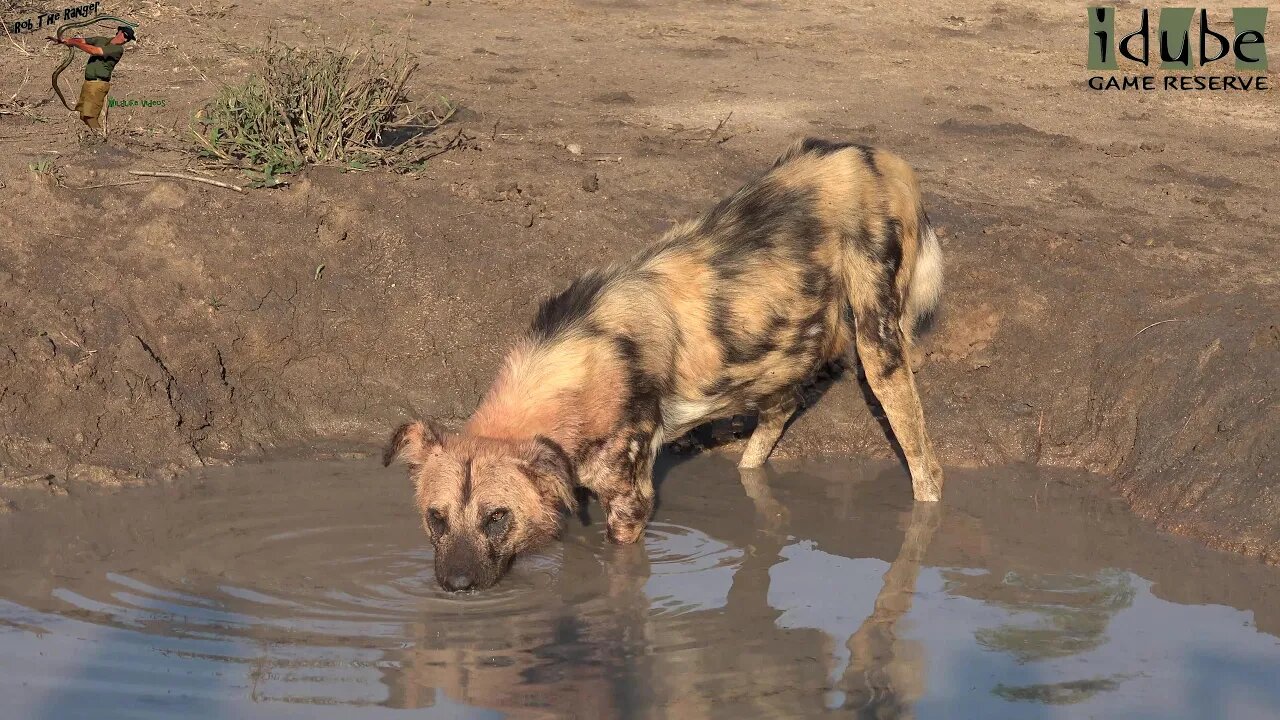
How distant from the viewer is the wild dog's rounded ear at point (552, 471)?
5.09 meters

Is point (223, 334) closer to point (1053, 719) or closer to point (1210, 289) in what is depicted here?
point (1053, 719)

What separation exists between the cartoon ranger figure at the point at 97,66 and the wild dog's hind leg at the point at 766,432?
432 centimetres

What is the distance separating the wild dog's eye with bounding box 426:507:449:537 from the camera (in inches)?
204

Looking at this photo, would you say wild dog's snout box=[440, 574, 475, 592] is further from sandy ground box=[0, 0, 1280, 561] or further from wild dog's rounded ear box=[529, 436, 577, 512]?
sandy ground box=[0, 0, 1280, 561]

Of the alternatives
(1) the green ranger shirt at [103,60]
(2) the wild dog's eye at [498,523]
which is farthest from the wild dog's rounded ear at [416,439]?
(1) the green ranger shirt at [103,60]

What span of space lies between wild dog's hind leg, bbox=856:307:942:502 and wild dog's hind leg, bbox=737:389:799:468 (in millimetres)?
443

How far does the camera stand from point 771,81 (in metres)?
10.3

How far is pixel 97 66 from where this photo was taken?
9.00 meters

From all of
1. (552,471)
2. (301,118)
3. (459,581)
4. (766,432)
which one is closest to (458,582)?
(459,581)

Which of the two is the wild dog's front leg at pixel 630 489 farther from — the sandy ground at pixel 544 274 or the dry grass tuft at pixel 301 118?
the dry grass tuft at pixel 301 118

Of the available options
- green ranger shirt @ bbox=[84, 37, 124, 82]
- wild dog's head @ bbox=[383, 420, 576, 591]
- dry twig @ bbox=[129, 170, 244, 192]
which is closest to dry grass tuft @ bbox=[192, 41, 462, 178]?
dry twig @ bbox=[129, 170, 244, 192]

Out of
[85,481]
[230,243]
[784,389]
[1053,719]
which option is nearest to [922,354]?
[784,389]

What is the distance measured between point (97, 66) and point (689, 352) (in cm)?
Result: 527

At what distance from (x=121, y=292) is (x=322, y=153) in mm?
1496
